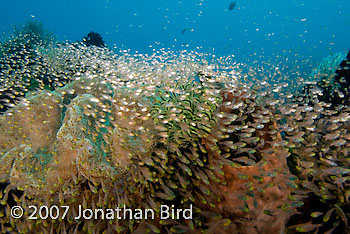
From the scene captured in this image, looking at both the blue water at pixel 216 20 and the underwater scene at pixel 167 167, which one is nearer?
the underwater scene at pixel 167 167

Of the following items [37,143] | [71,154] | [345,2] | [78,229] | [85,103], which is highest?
[345,2]

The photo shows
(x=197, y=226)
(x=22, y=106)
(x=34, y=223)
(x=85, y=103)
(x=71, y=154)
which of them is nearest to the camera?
(x=197, y=226)

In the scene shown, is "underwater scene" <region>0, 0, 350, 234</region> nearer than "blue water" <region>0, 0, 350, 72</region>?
Yes

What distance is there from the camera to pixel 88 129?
140 inches

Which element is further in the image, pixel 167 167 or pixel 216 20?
pixel 216 20

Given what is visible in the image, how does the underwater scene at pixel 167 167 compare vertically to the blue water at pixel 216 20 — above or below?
below

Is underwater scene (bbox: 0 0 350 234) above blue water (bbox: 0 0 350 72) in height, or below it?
below

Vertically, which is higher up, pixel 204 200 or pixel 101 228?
pixel 204 200

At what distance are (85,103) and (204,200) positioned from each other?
9.10 ft

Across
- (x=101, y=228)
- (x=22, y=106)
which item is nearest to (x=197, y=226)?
(x=101, y=228)

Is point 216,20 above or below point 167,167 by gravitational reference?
above

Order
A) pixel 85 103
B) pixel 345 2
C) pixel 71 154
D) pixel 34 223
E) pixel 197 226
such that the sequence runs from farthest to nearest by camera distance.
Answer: pixel 345 2 → pixel 85 103 → pixel 71 154 → pixel 34 223 → pixel 197 226

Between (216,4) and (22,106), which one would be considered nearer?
(22,106)

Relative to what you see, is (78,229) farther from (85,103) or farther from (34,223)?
(85,103)
